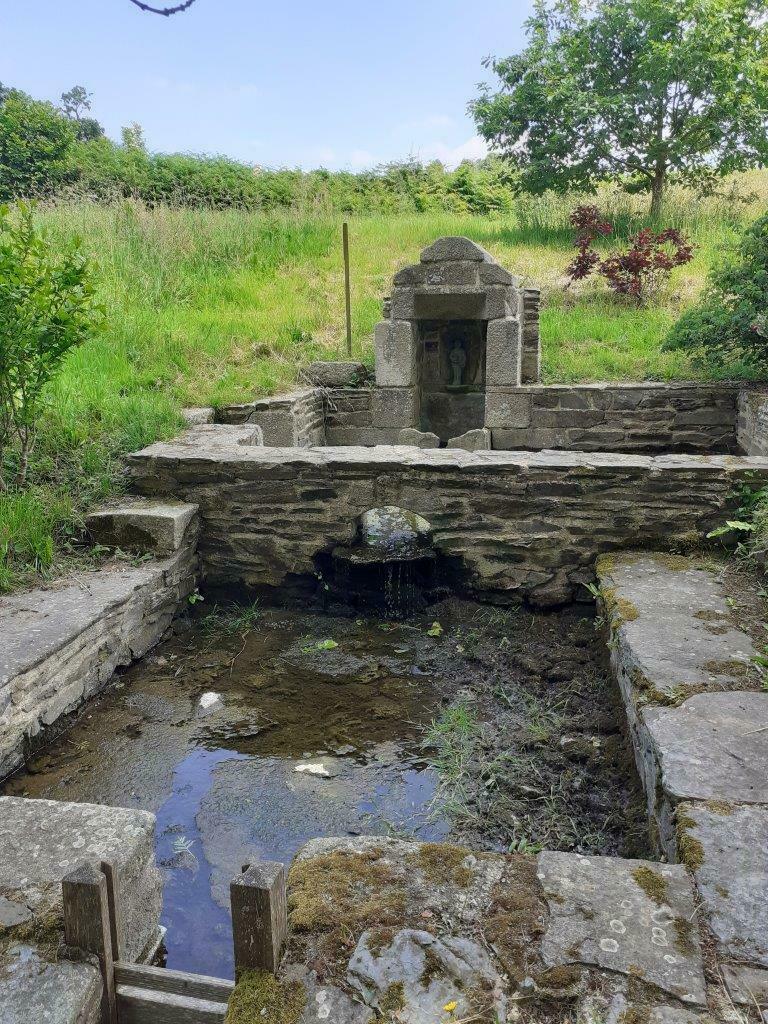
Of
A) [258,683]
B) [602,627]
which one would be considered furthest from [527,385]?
[258,683]

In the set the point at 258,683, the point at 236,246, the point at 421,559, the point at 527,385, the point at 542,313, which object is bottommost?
the point at 258,683

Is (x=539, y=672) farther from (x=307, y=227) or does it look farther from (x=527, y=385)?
(x=307, y=227)

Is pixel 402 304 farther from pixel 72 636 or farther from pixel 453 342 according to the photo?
pixel 72 636

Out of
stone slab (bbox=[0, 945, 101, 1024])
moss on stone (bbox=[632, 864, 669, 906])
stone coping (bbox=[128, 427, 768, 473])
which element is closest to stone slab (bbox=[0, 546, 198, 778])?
stone coping (bbox=[128, 427, 768, 473])

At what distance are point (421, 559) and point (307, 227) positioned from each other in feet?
29.0

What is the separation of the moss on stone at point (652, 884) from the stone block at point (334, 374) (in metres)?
7.23

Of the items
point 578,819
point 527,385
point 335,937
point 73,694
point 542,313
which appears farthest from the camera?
point 542,313

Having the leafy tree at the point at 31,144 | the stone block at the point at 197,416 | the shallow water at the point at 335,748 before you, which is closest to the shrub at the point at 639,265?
the stone block at the point at 197,416

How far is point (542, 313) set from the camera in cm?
1065

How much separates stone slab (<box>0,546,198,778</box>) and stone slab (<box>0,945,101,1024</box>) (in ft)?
4.72

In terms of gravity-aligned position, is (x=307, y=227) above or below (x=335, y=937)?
above

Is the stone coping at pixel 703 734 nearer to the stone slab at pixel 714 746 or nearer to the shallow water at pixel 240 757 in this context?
the stone slab at pixel 714 746

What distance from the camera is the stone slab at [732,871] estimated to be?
1.86 meters

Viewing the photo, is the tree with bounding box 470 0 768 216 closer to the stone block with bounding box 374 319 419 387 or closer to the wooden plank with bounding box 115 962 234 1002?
the stone block with bounding box 374 319 419 387
